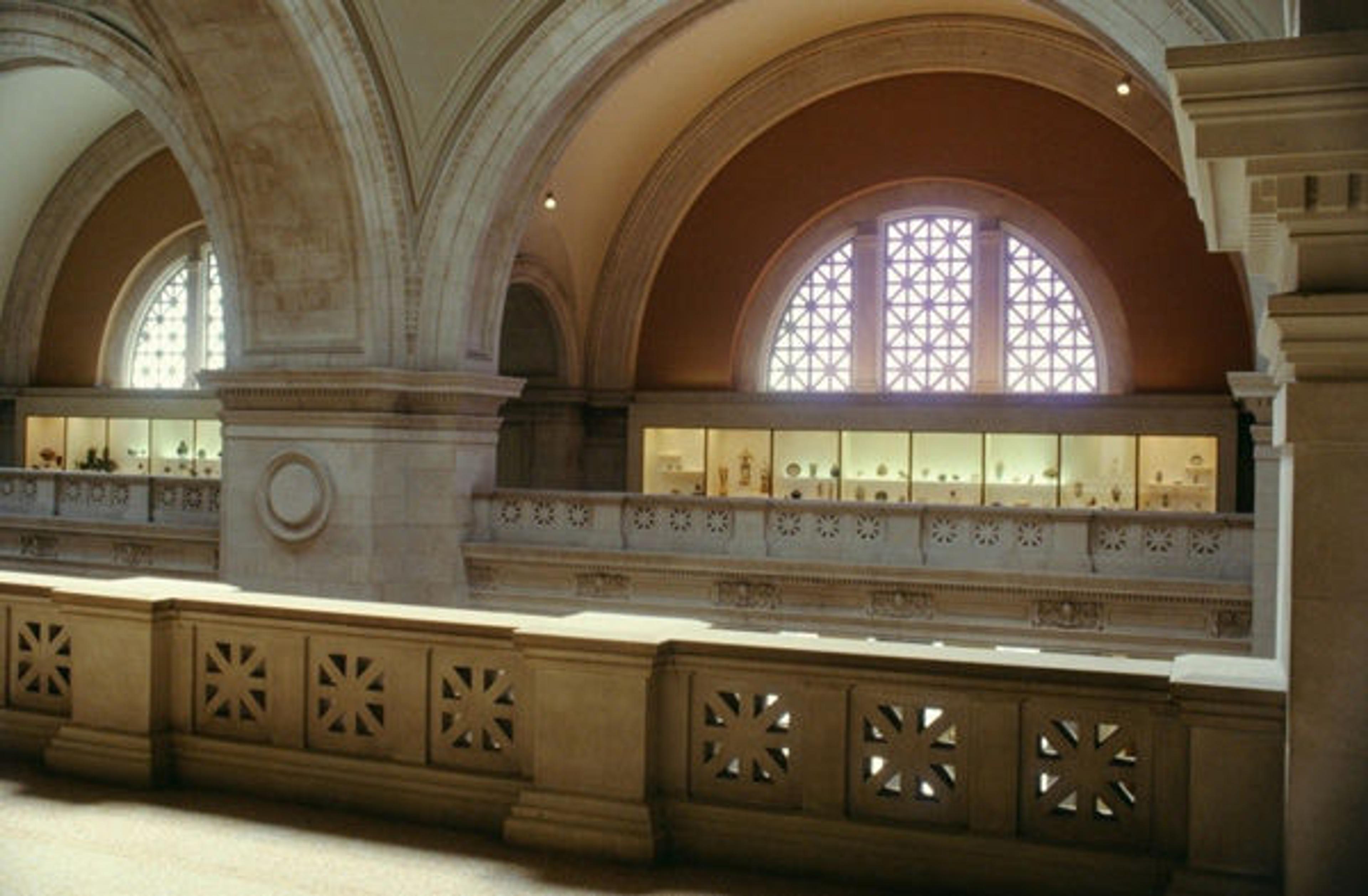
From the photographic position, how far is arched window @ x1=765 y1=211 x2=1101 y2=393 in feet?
59.9

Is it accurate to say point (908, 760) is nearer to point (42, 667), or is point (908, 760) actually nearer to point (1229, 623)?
point (42, 667)

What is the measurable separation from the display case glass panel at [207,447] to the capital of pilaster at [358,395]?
26.4 feet

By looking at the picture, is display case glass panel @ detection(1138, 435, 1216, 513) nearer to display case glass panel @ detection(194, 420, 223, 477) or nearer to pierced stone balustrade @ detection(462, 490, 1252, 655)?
pierced stone balustrade @ detection(462, 490, 1252, 655)

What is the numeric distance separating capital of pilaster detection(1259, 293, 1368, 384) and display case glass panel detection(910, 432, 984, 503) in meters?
14.4

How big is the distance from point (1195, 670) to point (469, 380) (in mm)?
11075

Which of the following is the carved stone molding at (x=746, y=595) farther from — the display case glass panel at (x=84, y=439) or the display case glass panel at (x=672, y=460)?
the display case glass panel at (x=84, y=439)

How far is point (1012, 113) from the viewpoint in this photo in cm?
1805

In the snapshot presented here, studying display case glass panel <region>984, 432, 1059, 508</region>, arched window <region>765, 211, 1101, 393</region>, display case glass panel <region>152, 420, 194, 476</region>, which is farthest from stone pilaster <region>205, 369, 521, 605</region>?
display case glass panel <region>152, 420, 194, 476</region>

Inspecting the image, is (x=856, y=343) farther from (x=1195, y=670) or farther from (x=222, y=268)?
(x=1195, y=670)

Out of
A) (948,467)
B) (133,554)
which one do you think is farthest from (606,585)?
(133,554)

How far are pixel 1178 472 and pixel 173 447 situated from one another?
16718mm

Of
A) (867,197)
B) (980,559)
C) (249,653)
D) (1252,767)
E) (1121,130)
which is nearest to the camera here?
(1252,767)

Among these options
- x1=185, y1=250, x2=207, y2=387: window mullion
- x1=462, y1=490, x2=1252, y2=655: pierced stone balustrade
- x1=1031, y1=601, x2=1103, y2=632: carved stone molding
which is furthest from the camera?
x1=185, y1=250, x2=207, y2=387: window mullion

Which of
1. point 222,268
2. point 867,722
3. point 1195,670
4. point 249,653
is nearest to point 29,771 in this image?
point 249,653
